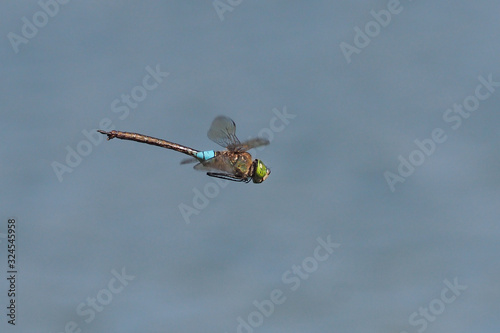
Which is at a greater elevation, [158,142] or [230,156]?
[158,142]

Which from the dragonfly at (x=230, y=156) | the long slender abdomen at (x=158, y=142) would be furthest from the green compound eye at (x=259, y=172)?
the long slender abdomen at (x=158, y=142)

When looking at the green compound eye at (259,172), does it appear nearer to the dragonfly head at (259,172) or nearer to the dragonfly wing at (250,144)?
the dragonfly head at (259,172)

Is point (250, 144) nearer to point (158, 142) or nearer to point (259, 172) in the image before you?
point (259, 172)

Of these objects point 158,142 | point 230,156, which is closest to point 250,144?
point 230,156

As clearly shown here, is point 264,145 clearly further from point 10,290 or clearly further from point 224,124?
point 10,290


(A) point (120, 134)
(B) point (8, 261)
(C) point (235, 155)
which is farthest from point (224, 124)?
(B) point (8, 261)
